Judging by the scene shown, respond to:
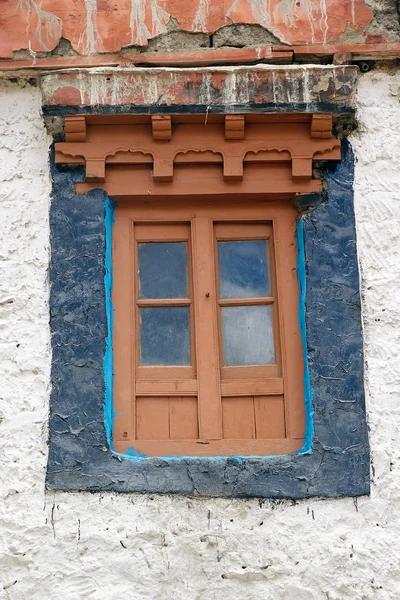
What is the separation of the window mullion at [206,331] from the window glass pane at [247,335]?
0.07 metres

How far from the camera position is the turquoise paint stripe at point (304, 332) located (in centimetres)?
357

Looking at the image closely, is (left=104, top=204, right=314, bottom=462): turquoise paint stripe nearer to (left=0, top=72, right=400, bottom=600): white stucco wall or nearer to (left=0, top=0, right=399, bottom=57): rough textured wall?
(left=0, top=72, right=400, bottom=600): white stucco wall

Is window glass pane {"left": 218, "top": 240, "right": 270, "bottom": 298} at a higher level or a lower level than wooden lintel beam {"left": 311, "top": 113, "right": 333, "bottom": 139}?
Answer: lower

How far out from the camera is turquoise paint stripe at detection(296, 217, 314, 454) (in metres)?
3.57

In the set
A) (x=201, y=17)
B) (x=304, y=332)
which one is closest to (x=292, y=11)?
(x=201, y=17)

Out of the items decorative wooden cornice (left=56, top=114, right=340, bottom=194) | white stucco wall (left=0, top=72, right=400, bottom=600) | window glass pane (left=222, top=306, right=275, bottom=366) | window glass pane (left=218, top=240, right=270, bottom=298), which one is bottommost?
white stucco wall (left=0, top=72, right=400, bottom=600)

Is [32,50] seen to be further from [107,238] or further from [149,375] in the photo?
[149,375]

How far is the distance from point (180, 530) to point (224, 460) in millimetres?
318

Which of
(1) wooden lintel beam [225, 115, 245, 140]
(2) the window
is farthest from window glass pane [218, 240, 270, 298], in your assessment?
(1) wooden lintel beam [225, 115, 245, 140]

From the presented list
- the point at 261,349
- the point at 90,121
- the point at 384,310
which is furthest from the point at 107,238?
the point at 384,310

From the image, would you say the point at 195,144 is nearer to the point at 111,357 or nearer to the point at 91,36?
the point at 91,36

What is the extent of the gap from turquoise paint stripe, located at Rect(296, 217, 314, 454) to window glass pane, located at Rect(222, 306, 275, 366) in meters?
0.15

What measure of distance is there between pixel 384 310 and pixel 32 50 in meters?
1.91

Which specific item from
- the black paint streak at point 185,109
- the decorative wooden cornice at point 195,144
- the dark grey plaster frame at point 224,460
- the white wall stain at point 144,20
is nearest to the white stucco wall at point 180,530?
the dark grey plaster frame at point 224,460
